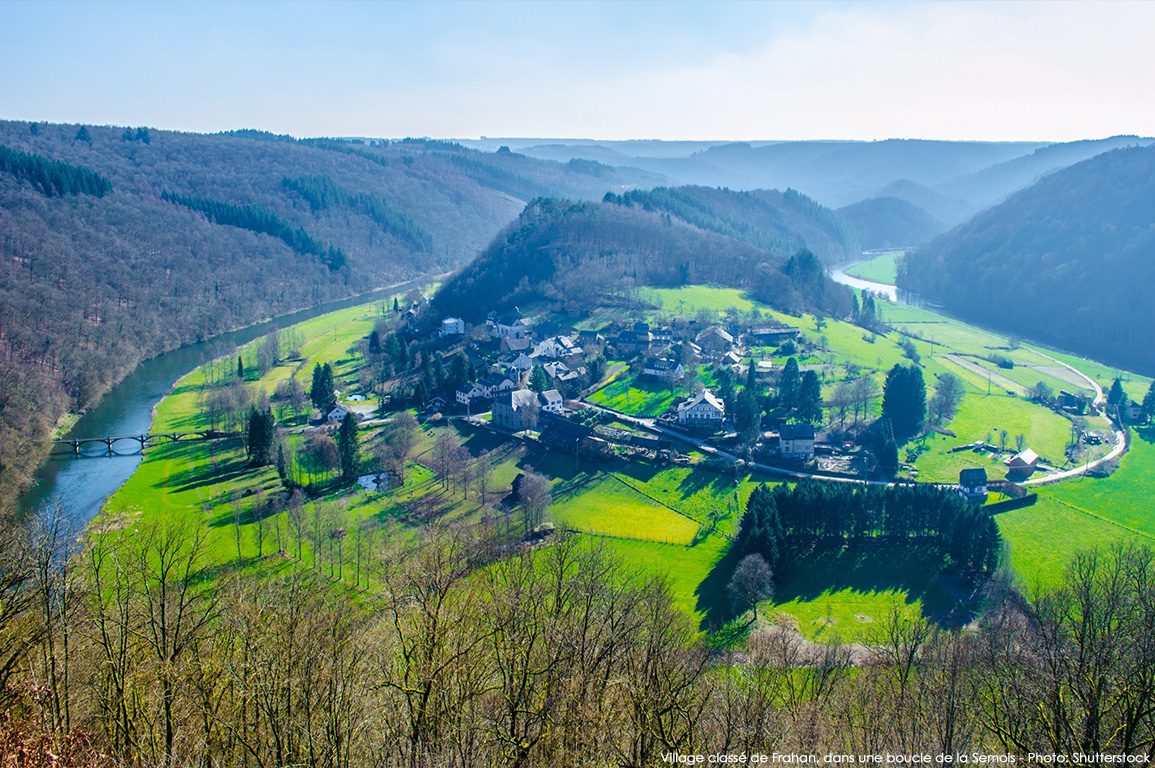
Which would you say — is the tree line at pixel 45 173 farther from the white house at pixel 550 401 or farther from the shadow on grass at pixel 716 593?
the shadow on grass at pixel 716 593

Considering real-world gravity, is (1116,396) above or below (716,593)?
above

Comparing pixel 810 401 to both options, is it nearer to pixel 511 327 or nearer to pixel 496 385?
pixel 496 385

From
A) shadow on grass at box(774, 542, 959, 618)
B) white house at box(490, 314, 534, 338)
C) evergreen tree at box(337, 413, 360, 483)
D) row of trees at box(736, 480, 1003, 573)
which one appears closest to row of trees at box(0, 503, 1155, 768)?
shadow on grass at box(774, 542, 959, 618)

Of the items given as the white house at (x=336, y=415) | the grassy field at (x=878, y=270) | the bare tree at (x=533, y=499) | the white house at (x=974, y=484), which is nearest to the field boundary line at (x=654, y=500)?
the bare tree at (x=533, y=499)

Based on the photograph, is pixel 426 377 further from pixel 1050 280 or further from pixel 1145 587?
pixel 1050 280

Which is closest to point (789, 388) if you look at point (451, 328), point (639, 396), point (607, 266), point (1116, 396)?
point (639, 396)

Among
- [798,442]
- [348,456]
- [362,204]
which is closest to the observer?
[348,456]

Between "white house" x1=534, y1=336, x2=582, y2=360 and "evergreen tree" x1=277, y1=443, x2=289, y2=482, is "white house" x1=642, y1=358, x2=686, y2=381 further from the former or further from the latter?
"evergreen tree" x1=277, y1=443, x2=289, y2=482
